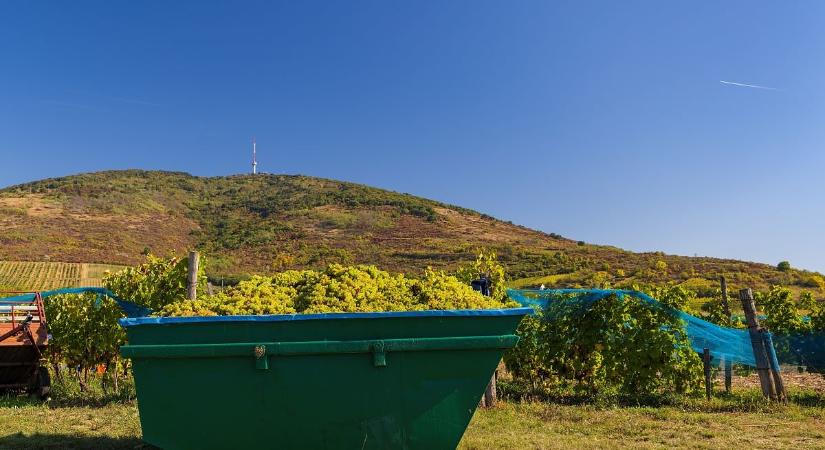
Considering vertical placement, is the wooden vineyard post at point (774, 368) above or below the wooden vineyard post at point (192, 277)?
below

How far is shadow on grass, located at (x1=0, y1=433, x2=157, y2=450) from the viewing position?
6410 millimetres

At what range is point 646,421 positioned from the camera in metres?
7.87

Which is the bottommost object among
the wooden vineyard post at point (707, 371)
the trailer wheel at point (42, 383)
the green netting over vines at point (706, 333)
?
the trailer wheel at point (42, 383)

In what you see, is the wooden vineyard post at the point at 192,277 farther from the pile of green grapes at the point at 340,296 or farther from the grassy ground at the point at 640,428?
the grassy ground at the point at 640,428

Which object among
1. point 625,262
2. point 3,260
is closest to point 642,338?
point 625,262

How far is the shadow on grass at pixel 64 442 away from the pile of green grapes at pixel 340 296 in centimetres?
227

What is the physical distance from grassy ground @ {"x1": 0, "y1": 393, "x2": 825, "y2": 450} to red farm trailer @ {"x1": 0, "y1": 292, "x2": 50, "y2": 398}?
0.97 metres

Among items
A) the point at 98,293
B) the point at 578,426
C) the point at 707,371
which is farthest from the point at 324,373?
the point at 98,293

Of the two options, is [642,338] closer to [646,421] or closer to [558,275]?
[646,421]

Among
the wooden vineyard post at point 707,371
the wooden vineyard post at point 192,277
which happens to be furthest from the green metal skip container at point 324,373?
the wooden vineyard post at point 707,371

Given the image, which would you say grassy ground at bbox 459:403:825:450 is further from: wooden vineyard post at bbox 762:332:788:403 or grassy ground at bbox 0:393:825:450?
wooden vineyard post at bbox 762:332:788:403

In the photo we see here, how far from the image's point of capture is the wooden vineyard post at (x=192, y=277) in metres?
10.3

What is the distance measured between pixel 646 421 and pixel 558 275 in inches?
1974

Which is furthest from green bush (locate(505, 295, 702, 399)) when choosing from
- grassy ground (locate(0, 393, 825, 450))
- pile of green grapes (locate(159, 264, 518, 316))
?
pile of green grapes (locate(159, 264, 518, 316))
